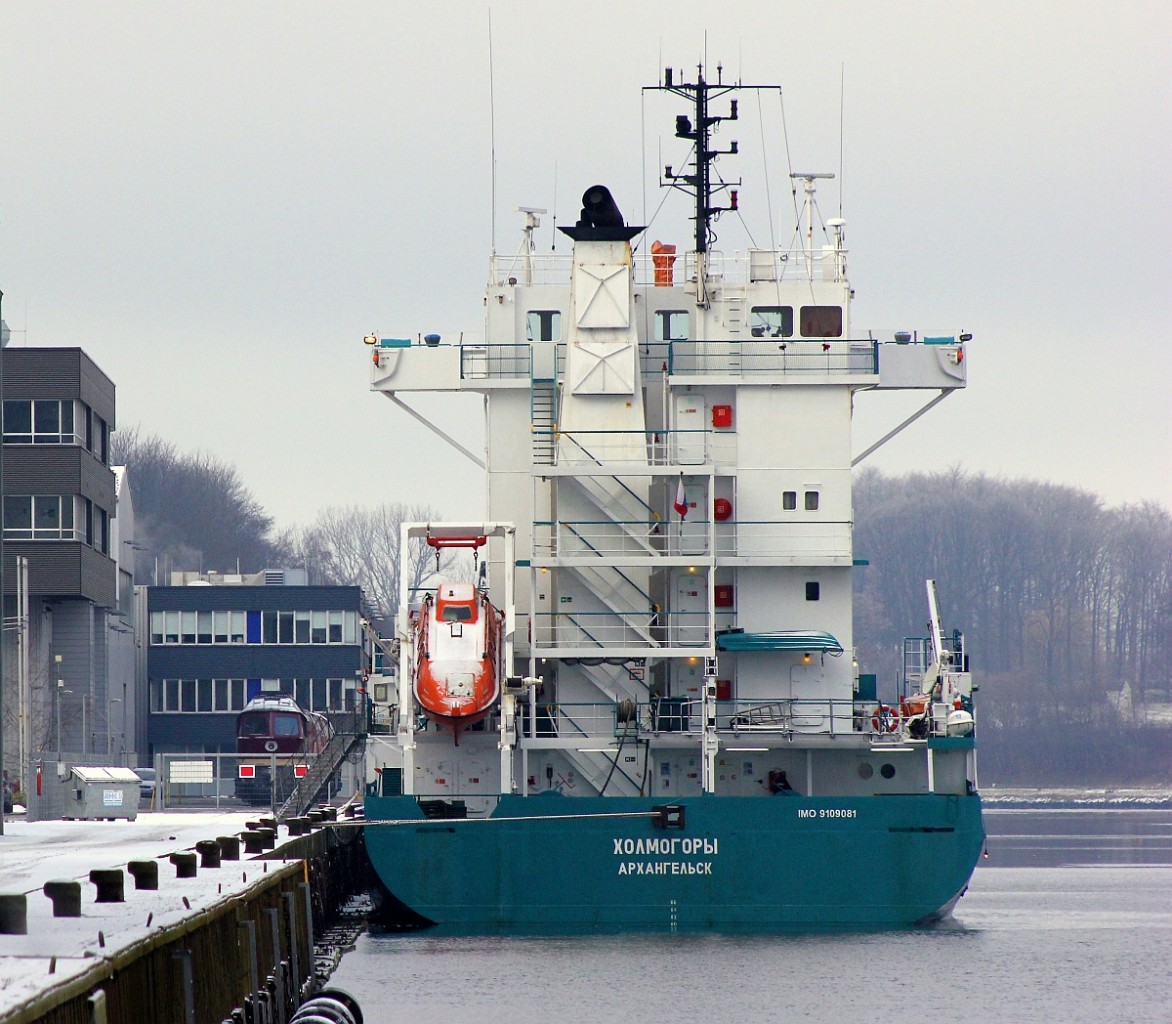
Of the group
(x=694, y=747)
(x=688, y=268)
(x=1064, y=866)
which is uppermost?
(x=688, y=268)

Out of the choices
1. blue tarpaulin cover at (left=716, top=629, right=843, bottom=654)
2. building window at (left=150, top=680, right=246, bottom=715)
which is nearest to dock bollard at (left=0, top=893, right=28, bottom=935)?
blue tarpaulin cover at (left=716, top=629, right=843, bottom=654)

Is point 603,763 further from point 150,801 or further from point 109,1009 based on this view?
point 150,801

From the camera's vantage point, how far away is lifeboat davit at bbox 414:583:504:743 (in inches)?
1453

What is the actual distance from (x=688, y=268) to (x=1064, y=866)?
26476mm

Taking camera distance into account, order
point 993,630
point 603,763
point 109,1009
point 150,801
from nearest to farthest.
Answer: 1. point 109,1009
2. point 603,763
3. point 150,801
4. point 993,630

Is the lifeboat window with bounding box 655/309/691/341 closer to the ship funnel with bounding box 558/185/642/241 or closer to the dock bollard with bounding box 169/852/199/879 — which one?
the ship funnel with bounding box 558/185/642/241

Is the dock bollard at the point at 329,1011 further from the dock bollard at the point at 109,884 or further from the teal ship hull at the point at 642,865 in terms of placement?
the teal ship hull at the point at 642,865

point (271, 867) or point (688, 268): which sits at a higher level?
point (688, 268)

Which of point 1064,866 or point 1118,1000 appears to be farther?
point 1064,866

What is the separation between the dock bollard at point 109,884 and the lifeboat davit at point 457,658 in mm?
16055

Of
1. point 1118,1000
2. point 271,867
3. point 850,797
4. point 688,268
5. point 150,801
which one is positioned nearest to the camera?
point 271,867

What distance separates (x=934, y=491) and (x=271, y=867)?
119 metres

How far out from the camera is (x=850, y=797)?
35.6 m

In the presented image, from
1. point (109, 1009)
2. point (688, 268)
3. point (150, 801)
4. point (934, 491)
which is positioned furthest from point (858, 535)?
point (109, 1009)
